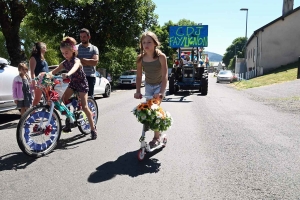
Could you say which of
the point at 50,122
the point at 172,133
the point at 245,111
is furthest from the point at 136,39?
the point at 50,122

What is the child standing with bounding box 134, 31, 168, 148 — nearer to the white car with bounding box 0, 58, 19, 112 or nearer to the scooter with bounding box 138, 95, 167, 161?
the scooter with bounding box 138, 95, 167, 161

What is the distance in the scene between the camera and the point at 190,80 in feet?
49.9

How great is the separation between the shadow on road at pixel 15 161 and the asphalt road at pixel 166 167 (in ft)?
0.04

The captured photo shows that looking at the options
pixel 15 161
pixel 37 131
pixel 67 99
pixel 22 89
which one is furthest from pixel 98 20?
pixel 15 161

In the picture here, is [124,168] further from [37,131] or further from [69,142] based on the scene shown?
[69,142]

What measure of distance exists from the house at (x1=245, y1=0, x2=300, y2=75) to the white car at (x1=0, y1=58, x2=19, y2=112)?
2791 cm

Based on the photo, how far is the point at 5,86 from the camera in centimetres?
679

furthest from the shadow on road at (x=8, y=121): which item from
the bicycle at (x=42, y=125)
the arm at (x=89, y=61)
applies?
the bicycle at (x=42, y=125)

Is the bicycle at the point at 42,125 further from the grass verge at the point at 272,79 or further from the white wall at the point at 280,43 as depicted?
the white wall at the point at 280,43

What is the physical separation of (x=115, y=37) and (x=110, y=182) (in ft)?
57.3

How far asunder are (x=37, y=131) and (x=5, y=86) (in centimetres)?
343

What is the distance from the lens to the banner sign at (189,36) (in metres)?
14.9

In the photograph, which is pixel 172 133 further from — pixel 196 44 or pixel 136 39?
pixel 136 39

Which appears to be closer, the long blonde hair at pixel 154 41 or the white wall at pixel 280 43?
the long blonde hair at pixel 154 41
